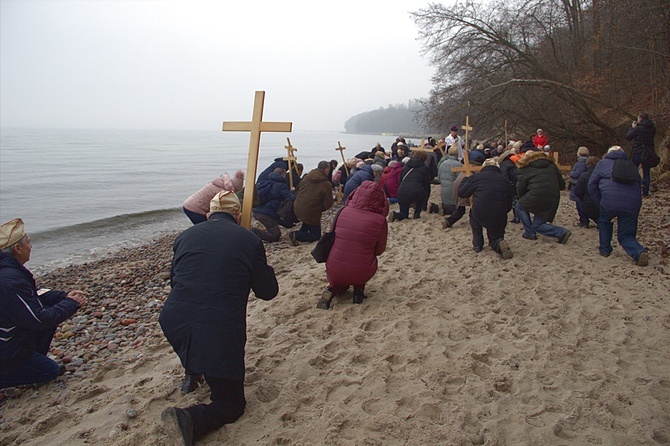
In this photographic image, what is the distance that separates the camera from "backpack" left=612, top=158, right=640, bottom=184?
635 centimetres

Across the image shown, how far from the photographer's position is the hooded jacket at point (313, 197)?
8.97 metres

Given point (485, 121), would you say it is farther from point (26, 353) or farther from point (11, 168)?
point (11, 168)

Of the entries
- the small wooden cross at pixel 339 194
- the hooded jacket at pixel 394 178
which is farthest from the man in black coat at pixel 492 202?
the small wooden cross at pixel 339 194

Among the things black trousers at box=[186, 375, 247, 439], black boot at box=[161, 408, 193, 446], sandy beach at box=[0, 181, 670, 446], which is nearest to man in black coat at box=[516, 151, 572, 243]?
sandy beach at box=[0, 181, 670, 446]

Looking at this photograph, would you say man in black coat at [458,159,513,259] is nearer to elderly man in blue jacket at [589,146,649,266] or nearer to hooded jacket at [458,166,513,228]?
hooded jacket at [458,166,513,228]

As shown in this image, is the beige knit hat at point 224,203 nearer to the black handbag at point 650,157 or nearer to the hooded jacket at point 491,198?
the hooded jacket at point 491,198

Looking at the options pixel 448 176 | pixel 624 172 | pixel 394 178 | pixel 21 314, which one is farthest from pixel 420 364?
pixel 394 178

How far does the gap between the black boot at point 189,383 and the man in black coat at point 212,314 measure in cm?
53

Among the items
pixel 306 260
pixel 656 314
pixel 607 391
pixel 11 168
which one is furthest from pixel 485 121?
pixel 11 168

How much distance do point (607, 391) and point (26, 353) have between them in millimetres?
4685

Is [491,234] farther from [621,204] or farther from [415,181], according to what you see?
[415,181]

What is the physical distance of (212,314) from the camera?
299 centimetres

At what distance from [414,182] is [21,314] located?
8006mm

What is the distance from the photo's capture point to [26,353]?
3697 millimetres
